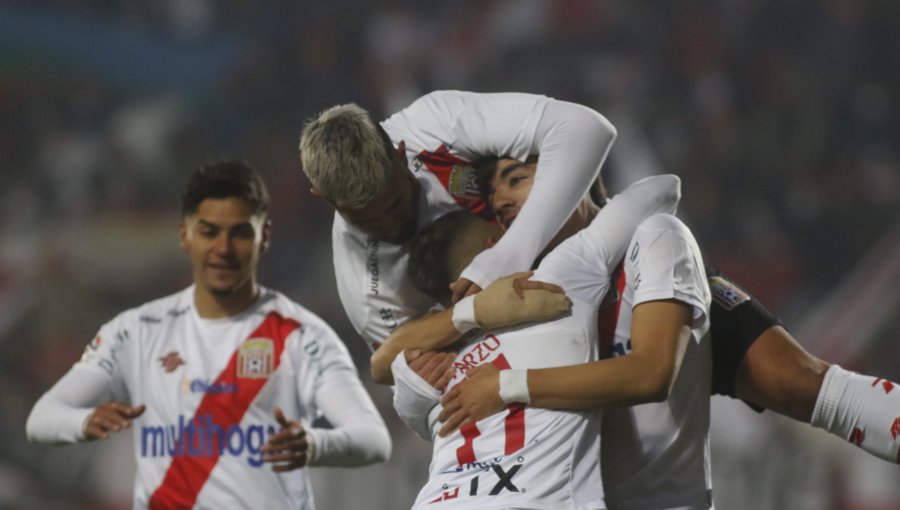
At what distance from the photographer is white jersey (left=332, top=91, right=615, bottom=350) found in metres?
2.57

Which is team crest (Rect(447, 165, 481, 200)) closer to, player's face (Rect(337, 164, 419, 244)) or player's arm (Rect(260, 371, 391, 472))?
player's face (Rect(337, 164, 419, 244))

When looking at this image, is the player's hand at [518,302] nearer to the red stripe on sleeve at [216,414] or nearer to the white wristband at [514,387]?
the white wristband at [514,387]

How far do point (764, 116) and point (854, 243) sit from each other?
35.2 inches

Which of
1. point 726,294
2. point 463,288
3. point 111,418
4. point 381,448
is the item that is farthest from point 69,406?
point 726,294

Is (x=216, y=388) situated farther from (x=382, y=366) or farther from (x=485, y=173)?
(x=485, y=173)

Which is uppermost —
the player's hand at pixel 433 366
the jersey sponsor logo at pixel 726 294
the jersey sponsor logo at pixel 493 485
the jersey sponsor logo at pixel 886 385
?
the jersey sponsor logo at pixel 726 294

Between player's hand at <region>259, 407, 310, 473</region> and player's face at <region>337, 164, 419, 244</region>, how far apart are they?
621 millimetres

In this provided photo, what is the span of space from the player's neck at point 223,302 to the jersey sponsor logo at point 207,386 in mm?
224

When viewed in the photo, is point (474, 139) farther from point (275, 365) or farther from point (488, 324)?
point (275, 365)

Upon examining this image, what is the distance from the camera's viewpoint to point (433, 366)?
7.89ft

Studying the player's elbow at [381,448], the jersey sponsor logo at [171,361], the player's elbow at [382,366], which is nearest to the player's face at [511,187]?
the player's elbow at [382,366]

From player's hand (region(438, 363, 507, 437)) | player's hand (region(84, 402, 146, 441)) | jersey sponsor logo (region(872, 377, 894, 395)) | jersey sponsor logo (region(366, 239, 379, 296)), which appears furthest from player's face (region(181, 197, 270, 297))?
jersey sponsor logo (region(872, 377, 894, 395))

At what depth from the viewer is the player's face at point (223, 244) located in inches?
142

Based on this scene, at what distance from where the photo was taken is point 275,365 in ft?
11.9
